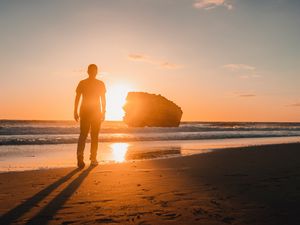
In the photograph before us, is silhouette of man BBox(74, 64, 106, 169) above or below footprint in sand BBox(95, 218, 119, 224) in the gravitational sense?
above

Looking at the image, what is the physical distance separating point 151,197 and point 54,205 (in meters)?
1.30

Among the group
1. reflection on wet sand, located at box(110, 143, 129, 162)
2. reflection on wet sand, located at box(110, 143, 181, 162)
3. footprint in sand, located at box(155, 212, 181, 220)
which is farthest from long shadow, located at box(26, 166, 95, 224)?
reflection on wet sand, located at box(110, 143, 181, 162)

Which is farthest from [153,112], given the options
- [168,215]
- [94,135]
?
[168,215]

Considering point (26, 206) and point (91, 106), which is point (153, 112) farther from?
point (26, 206)

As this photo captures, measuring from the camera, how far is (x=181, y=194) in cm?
510

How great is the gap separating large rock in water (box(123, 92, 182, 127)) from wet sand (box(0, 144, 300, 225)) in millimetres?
69048

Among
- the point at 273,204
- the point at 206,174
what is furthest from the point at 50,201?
the point at 206,174

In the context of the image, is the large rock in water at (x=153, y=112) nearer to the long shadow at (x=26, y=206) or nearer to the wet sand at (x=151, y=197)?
the wet sand at (x=151, y=197)

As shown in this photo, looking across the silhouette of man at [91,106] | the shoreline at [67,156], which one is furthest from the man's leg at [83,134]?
the shoreline at [67,156]

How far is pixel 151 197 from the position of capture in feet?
16.2

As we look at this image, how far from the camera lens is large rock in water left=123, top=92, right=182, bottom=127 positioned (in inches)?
3017

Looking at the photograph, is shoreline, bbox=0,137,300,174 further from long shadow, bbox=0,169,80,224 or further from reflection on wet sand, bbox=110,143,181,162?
long shadow, bbox=0,169,80,224

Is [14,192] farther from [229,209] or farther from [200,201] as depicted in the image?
[229,209]

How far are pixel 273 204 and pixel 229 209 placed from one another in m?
0.64
